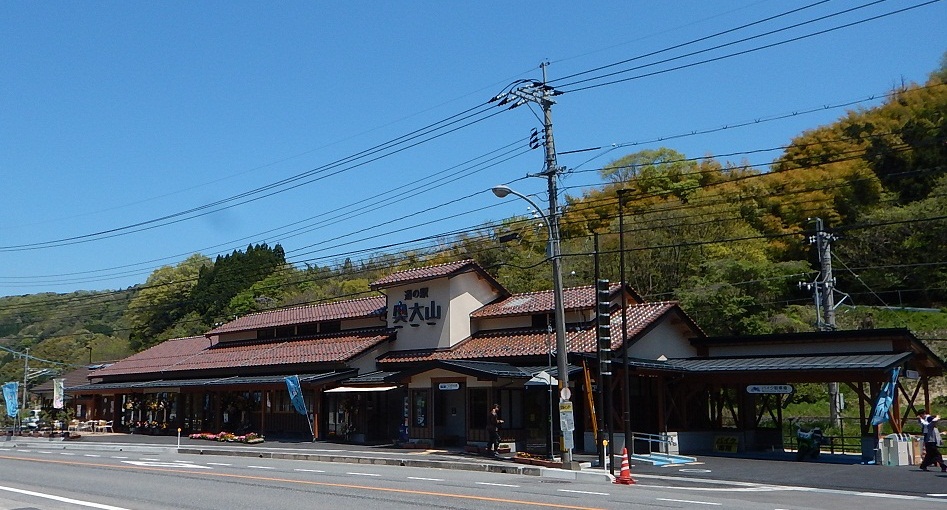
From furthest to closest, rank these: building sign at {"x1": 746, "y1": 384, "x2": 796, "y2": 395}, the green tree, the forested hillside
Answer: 1. the green tree
2. the forested hillside
3. building sign at {"x1": 746, "y1": 384, "x2": 796, "y2": 395}

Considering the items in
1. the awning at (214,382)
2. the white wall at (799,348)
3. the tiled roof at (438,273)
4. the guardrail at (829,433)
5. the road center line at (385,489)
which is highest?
the tiled roof at (438,273)

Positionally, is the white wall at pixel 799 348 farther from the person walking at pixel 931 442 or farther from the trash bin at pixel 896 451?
the person walking at pixel 931 442

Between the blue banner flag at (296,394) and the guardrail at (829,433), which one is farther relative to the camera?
the blue banner flag at (296,394)

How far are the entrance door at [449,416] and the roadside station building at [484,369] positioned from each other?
65 millimetres

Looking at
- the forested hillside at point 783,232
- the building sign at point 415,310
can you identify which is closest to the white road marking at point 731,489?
the building sign at point 415,310

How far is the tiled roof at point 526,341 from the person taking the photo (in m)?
32.3

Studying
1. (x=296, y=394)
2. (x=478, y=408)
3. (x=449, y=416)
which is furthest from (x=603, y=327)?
(x=296, y=394)

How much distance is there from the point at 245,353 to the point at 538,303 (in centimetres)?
1842

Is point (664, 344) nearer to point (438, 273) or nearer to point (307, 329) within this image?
point (438, 273)

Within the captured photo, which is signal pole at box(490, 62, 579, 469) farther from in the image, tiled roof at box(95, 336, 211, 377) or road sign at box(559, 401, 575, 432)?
tiled roof at box(95, 336, 211, 377)

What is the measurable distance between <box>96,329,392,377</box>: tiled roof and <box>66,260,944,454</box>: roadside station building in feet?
0.52

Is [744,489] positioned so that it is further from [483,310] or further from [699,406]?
[483,310]

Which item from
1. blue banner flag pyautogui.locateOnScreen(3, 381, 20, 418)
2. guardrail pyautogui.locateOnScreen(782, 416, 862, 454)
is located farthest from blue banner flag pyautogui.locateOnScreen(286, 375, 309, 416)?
blue banner flag pyautogui.locateOnScreen(3, 381, 20, 418)

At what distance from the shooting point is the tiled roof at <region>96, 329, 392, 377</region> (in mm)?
39688
